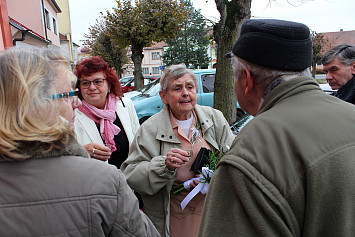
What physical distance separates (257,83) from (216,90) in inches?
161

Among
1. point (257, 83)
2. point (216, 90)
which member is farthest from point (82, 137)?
point (216, 90)

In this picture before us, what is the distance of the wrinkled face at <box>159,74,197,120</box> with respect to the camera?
237 centimetres

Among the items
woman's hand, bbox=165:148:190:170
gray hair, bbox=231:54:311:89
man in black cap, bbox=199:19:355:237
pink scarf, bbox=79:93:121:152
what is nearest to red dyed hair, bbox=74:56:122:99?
pink scarf, bbox=79:93:121:152

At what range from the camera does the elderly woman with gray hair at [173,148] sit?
2.02 meters

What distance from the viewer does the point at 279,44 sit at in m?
0.99

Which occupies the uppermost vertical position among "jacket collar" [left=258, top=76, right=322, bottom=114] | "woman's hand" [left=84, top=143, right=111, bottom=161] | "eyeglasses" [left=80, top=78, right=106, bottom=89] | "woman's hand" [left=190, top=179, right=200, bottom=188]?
"jacket collar" [left=258, top=76, right=322, bottom=114]

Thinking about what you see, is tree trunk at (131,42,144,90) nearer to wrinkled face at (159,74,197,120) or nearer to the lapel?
the lapel

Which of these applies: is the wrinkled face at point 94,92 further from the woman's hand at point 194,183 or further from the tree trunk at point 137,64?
the tree trunk at point 137,64

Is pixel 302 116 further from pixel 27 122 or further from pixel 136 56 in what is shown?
pixel 136 56

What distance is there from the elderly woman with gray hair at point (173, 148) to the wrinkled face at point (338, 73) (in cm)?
192

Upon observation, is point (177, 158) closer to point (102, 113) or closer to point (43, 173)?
point (43, 173)

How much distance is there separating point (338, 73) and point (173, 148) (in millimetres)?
2631

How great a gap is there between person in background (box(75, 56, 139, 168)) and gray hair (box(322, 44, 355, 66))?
9.00ft

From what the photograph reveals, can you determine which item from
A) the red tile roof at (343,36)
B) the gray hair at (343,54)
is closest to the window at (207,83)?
→ the gray hair at (343,54)
